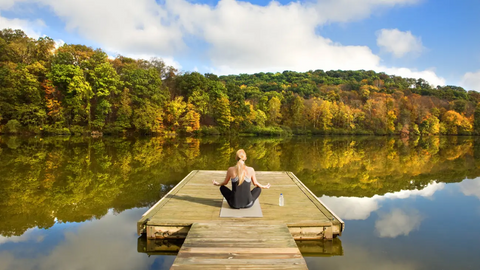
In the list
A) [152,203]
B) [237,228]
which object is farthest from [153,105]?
[237,228]

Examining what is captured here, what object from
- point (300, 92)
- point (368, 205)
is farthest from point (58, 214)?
point (300, 92)

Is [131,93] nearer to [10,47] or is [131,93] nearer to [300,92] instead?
[10,47]

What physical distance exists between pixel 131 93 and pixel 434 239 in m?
38.9

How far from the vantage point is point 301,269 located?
3240mm

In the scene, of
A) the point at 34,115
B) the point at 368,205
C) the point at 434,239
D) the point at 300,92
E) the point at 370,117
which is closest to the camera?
the point at 434,239

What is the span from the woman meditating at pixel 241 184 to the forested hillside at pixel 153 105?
111 ft

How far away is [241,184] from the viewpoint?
16.5 ft

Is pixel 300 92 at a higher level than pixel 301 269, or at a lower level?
higher

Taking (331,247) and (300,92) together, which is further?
(300,92)

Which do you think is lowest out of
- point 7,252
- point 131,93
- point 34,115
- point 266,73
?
point 7,252

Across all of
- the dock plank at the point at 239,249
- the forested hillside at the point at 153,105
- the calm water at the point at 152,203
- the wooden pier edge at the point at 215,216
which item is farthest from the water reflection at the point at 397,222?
the forested hillside at the point at 153,105

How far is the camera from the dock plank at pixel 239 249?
10.9ft

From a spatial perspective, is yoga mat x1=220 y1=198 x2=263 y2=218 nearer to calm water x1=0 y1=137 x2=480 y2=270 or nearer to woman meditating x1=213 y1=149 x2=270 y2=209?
woman meditating x1=213 y1=149 x2=270 y2=209

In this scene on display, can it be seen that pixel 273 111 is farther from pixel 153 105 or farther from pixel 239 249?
pixel 239 249
